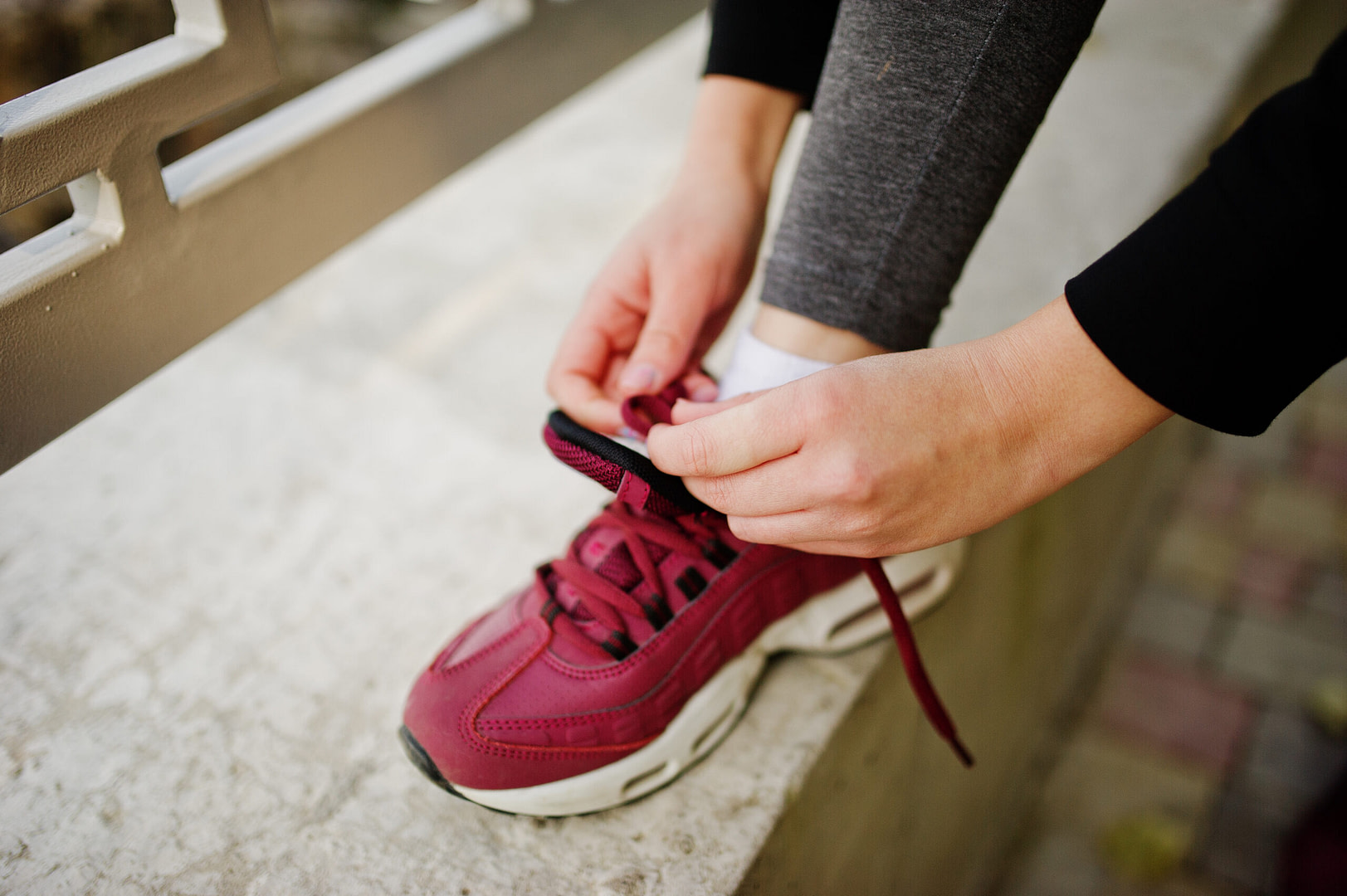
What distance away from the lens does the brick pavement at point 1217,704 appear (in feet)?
3.56

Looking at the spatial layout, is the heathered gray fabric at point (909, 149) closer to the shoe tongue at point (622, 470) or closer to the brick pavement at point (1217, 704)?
the shoe tongue at point (622, 470)

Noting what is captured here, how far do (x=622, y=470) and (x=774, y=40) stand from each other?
398mm

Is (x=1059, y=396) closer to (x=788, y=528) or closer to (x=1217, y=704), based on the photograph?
(x=788, y=528)

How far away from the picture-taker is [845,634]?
0.68m

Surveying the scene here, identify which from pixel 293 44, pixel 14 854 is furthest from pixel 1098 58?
pixel 14 854

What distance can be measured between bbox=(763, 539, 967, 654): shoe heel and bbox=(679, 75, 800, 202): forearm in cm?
35

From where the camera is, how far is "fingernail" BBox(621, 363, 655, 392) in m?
0.62

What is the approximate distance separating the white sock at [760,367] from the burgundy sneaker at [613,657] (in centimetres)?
6

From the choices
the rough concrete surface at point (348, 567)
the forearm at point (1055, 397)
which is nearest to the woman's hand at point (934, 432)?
the forearm at point (1055, 397)

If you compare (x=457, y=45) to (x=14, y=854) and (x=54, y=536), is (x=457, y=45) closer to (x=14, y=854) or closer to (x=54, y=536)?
(x=54, y=536)

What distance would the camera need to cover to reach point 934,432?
448mm

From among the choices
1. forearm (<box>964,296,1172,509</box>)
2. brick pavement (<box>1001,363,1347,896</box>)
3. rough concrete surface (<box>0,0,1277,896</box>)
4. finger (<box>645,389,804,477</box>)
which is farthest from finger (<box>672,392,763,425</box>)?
brick pavement (<box>1001,363,1347,896</box>)

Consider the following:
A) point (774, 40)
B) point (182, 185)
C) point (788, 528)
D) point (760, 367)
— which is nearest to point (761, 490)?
point (788, 528)

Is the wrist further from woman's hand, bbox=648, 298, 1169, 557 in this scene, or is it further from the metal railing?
the metal railing
